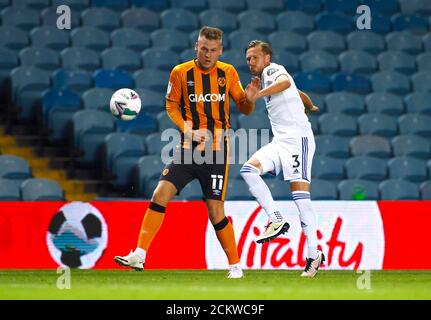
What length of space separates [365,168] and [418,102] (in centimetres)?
184

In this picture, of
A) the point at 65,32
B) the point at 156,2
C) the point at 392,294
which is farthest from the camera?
the point at 156,2

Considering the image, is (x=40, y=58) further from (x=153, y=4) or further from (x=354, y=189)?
(x=354, y=189)

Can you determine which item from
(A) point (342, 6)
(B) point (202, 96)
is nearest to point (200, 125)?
(B) point (202, 96)

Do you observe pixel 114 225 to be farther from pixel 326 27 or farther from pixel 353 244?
pixel 326 27

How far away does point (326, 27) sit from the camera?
630 inches

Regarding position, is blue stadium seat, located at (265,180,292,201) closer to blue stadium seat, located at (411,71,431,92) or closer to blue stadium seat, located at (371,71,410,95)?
blue stadium seat, located at (371,71,410,95)

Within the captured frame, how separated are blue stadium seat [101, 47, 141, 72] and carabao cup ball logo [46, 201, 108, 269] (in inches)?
158

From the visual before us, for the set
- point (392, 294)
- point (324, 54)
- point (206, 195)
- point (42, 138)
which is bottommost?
point (392, 294)

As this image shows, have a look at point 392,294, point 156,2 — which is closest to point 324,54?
point 156,2

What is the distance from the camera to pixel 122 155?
12.7m

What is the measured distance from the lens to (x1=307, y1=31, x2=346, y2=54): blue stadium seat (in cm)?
1555

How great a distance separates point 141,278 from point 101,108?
186 inches

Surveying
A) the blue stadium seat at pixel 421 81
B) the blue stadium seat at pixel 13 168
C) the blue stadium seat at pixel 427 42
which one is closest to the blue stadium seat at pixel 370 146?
the blue stadium seat at pixel 421 81

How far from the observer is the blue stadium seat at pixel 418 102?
48.3 ft
